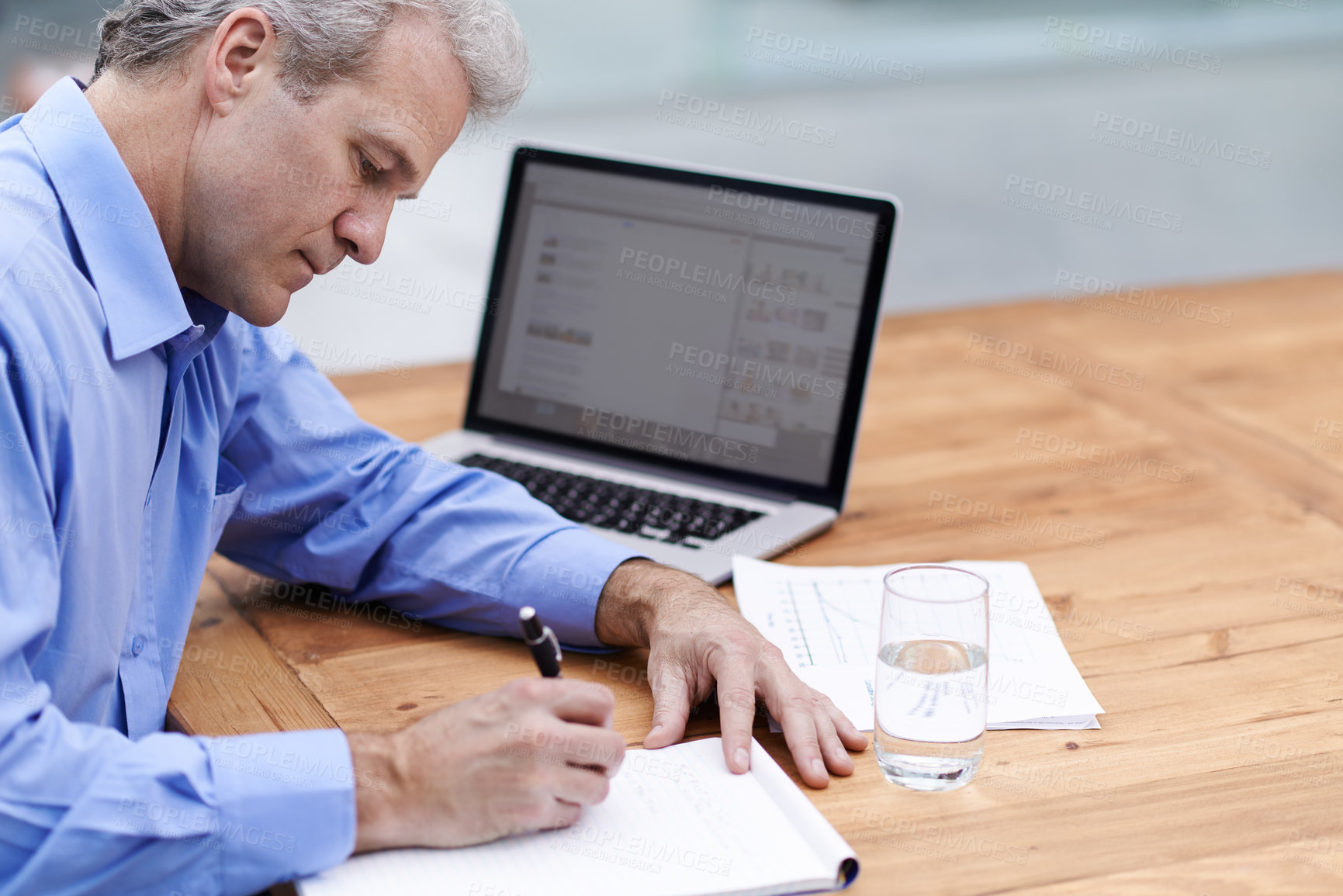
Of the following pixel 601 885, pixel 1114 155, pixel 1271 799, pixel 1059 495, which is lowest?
pixel 601 885

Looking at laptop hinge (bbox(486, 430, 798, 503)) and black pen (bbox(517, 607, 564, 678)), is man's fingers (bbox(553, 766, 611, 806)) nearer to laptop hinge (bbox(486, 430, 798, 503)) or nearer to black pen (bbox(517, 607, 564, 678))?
black pen (bbox(517, 607, 564, 678))

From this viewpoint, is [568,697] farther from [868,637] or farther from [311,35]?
[311,35]

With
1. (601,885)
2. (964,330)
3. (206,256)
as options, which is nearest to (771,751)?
(601,885)

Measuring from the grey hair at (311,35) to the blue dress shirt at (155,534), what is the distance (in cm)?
7

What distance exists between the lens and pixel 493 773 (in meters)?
0.94

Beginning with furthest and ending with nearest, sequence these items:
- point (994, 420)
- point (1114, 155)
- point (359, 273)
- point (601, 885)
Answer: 1. point (1114, 155)
2. point (359, 273)
3. point (994, 420)
4. point (601, 885)

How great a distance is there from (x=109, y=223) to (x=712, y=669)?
61cm

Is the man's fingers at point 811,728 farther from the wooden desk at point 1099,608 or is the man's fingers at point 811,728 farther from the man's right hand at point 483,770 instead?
the man's right hand at point 483,770

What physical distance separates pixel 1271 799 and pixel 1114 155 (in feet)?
20.5

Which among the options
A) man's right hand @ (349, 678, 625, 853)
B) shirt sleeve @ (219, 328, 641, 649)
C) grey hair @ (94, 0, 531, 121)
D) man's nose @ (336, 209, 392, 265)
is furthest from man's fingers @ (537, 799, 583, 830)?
grey hair @ (94, 0, 531, 121)

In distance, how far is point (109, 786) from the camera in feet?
2.87

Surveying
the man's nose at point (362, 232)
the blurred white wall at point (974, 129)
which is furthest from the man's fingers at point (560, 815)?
the blurred white wall at point (974, 129)

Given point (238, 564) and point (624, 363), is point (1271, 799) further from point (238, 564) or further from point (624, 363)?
point (238, 564)

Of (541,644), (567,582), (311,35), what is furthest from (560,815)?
(311,35)
